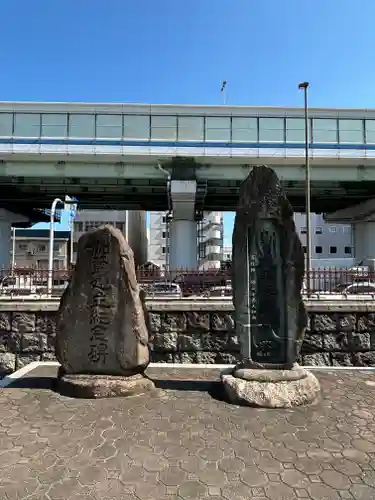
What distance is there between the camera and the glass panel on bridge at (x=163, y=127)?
91.4ft

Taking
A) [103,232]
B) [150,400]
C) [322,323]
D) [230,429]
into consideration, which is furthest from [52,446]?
[322,323]

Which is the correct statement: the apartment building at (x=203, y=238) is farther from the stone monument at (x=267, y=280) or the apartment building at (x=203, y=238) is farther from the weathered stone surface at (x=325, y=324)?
the stone monument at (x=267, y=280)

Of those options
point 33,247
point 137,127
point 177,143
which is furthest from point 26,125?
point 33,247

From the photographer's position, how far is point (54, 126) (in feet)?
90.4

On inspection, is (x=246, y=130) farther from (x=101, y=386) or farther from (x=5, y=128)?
(x=101, y=386)

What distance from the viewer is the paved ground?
335 cm

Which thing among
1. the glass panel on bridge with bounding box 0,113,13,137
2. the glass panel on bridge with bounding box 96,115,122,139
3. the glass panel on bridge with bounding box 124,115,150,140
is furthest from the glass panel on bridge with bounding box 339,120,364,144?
the glass panel on bridge with bounding box 0,113,13,137

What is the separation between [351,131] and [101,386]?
2837 centimetres

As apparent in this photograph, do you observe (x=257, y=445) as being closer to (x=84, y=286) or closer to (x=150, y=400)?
(x=150, y=400)

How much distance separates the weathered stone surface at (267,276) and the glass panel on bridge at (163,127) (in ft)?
76.1

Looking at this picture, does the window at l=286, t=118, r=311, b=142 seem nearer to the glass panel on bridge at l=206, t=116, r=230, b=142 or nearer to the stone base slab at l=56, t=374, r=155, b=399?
the glass panel on bridge at l=206, t=116, r=230, b=142

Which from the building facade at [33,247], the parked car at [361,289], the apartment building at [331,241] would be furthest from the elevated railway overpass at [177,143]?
the apartment building at [331,241]

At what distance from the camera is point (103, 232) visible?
6.00 meters

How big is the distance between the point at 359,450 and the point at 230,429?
145 centimetres
